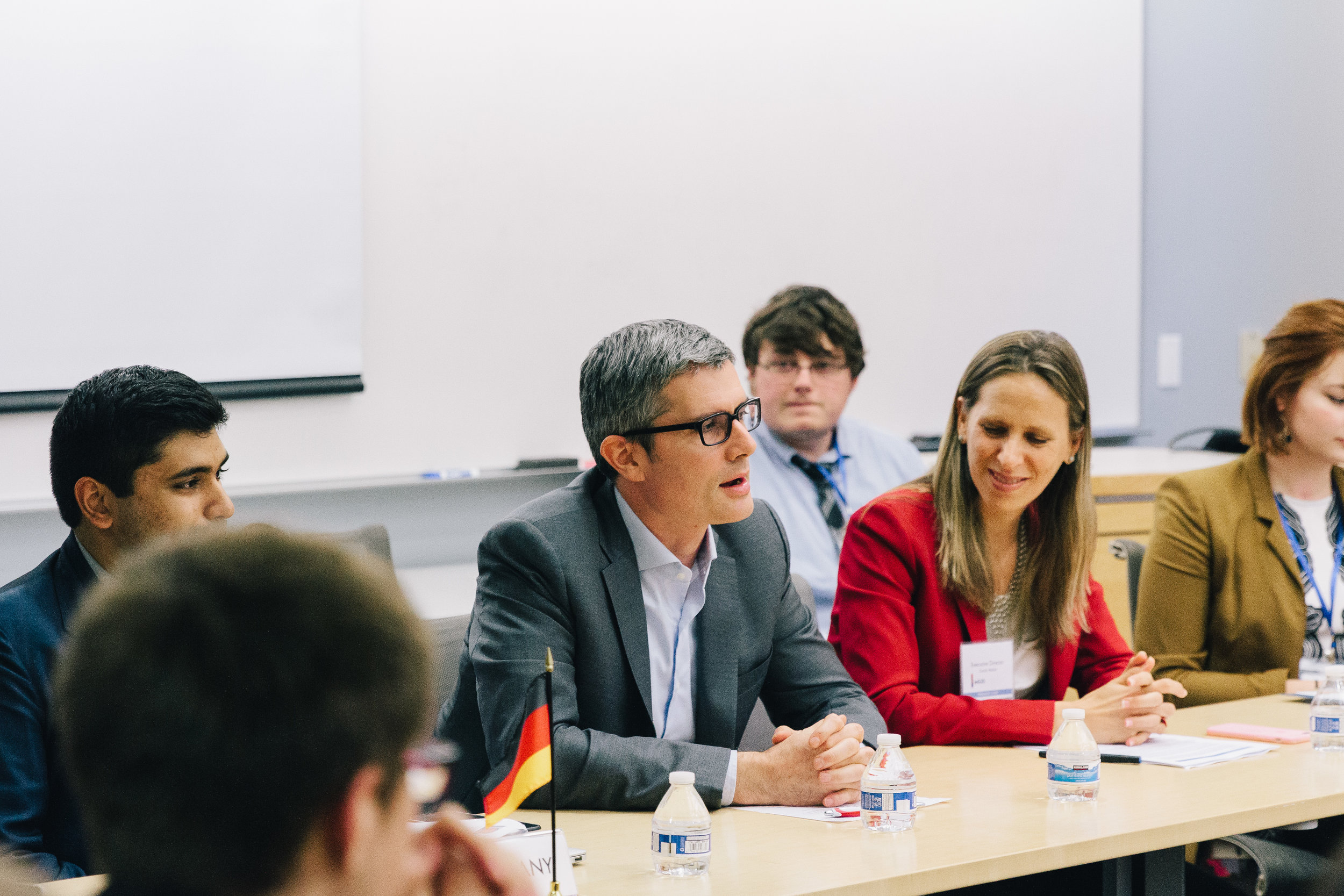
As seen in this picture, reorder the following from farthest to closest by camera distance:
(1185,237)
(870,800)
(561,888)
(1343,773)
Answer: (1185,237) < (1343,773) < (870,800) < (561,888)

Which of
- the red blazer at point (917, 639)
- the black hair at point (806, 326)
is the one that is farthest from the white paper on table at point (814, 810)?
the black hair at point (806, 326)

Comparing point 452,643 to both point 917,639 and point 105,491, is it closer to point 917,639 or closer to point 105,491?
point 105,491

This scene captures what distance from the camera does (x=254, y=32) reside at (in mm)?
3787

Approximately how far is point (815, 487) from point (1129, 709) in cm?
160

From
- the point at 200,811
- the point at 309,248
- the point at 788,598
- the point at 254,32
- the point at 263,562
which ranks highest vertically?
the point at 254,32

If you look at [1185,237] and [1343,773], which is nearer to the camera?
[1343,773]

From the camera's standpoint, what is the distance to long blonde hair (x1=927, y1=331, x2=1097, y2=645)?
254cm

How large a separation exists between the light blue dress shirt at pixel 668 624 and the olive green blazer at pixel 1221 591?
1287mm

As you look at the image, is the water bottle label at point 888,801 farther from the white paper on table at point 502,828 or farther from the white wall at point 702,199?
the white wall at point 702,199

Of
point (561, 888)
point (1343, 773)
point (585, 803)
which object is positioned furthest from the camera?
point (1343, 773)

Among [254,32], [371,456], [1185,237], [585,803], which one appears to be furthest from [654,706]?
[1185,237]

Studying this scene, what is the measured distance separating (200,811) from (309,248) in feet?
11.5

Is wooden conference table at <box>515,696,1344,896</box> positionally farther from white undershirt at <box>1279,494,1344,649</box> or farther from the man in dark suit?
white undershirt at <box>1279,494,1344,649</box>

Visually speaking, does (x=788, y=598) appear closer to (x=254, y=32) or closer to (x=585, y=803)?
(x=585, y=803)
